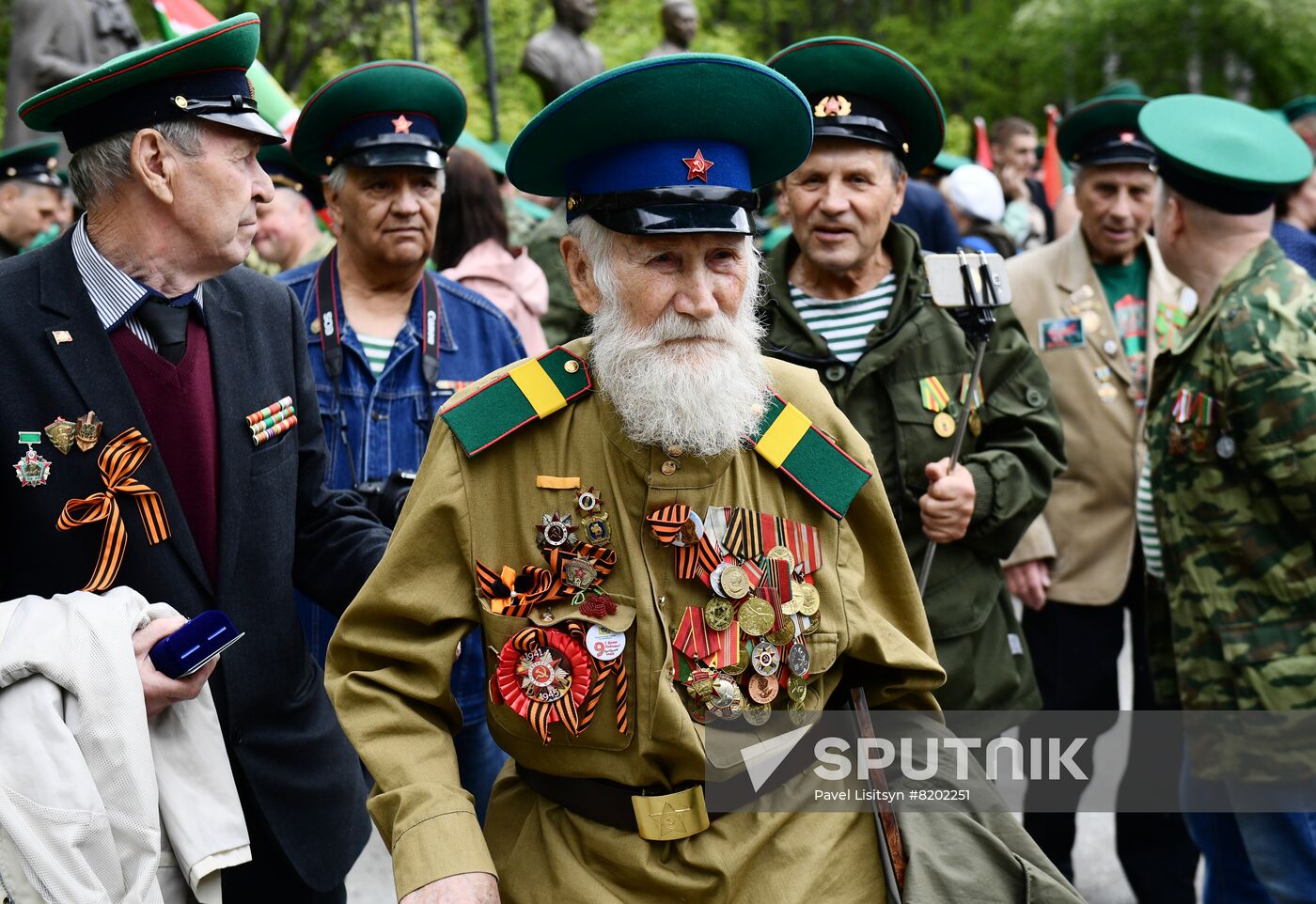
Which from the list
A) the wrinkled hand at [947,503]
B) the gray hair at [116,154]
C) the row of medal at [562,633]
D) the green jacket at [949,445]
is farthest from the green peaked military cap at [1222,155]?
the gray hair at [116,154]

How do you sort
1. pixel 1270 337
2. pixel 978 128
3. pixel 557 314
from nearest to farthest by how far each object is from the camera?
pixel 1270 337 → pixel 557 314 → pixel 978 128

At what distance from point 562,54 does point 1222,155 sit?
742 cm

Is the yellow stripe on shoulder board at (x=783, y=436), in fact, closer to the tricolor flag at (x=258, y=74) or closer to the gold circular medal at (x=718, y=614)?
the gold circular medal at (x=718, y=614)

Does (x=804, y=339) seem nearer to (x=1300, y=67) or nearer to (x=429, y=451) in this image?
(x=429, y=451)

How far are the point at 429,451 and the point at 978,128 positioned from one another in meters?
13.5

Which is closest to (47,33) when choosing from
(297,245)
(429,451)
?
(297,245)

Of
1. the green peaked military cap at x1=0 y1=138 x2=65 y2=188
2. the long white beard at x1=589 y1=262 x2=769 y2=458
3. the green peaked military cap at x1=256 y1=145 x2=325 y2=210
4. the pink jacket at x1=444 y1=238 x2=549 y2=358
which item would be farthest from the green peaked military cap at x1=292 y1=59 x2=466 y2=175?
the green peaked military cap at x1=0 y1=138 x2=65 y2=188

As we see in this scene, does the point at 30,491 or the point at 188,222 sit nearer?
the point at 30,491

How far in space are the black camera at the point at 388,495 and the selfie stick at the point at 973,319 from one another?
1473mm

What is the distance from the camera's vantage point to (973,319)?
3.65 m

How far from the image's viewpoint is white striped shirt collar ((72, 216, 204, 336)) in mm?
2914

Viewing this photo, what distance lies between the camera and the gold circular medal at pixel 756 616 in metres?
2.66

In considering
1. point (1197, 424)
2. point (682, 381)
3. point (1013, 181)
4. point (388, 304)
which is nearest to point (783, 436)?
point (682, 381)

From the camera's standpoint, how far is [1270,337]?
3900mm
